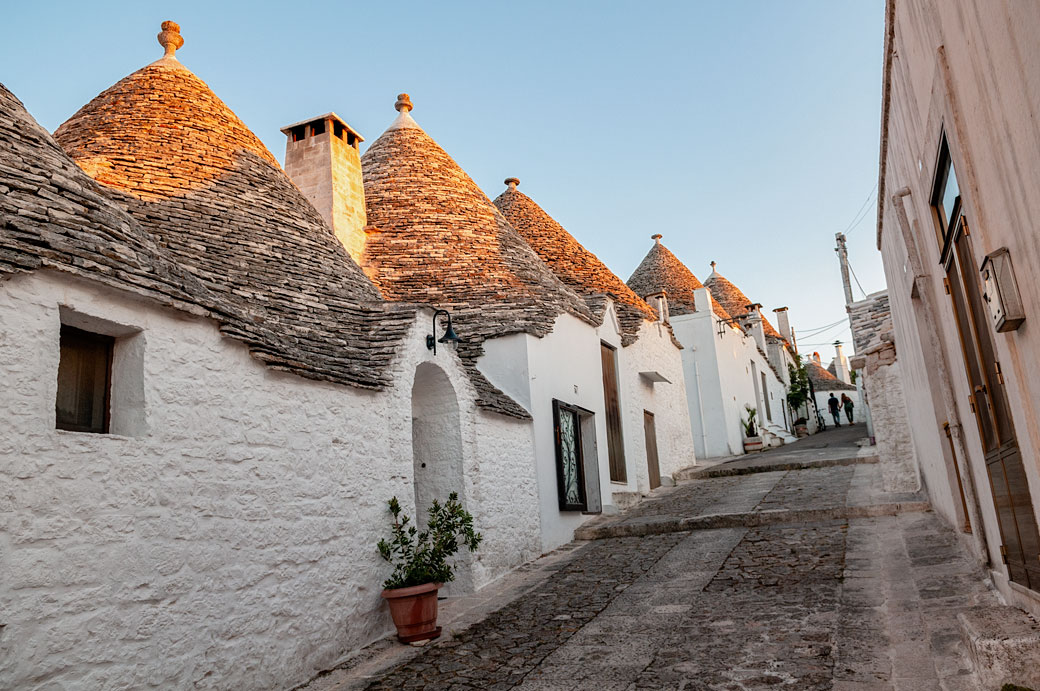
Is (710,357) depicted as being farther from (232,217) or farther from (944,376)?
(944,376)

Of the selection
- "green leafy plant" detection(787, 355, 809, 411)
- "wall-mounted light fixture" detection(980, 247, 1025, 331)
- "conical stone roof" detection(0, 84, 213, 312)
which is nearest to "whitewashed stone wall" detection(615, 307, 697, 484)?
"conical stone roof" detection(0, 84, 213, 312)

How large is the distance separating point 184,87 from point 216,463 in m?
6.52

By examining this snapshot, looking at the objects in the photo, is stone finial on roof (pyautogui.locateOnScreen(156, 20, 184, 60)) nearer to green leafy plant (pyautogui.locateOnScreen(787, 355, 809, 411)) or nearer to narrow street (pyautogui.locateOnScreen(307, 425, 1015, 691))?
narrow street (pyautogui.locateOnScreen(307, 425, 1015, 691))

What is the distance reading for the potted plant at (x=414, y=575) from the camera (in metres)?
6.57

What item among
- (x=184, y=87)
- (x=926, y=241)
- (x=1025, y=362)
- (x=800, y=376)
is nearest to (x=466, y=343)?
(x=184, y=87)

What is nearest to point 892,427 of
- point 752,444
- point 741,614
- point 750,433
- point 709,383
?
point 741,614

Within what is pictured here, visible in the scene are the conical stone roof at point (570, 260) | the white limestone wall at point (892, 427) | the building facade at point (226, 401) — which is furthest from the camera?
the conical stone roof at point (570, 260)

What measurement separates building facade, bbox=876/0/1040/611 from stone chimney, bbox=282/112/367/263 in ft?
26.9

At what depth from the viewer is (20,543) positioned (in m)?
3.84

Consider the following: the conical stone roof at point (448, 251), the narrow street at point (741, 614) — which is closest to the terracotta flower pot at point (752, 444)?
the conical stone roof at point (448, 251)

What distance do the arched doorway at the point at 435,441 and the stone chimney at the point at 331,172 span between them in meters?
4.28

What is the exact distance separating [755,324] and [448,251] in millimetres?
20152

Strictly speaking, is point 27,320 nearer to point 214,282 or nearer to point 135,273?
point 135,273

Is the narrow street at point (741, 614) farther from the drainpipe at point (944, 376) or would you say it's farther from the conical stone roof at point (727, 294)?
the conical stone roof at point (727, 294)
